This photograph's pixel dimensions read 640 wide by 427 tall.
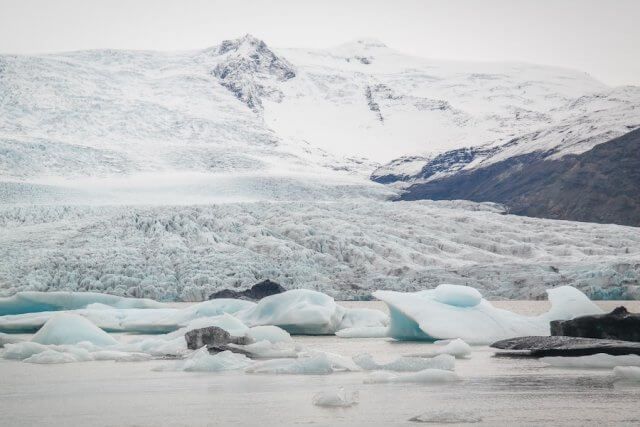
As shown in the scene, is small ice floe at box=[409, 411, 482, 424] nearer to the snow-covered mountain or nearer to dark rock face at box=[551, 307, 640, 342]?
dark rock face at box=[551, 307, 640, 342]

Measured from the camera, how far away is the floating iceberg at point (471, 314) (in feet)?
43.9

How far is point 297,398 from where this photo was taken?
717cm

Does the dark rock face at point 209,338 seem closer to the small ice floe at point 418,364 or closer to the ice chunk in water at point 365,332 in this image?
the small ice floe at point 418,364

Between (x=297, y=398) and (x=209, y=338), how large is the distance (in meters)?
5.43

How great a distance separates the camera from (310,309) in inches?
630

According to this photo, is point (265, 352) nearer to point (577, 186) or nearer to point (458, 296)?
point (458, 296)

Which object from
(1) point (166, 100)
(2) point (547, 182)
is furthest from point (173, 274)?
(1) point (166, 100)

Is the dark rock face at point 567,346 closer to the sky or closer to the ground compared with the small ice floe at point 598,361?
closer to the sky

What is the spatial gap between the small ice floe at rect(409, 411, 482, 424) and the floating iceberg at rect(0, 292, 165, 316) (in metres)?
17.8

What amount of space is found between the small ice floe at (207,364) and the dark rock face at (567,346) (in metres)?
3.75

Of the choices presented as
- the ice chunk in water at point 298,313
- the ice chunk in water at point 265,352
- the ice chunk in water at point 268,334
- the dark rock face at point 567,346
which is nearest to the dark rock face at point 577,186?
the ice chunk in water at point 298,313

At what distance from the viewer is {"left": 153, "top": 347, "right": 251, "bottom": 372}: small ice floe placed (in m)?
9.69

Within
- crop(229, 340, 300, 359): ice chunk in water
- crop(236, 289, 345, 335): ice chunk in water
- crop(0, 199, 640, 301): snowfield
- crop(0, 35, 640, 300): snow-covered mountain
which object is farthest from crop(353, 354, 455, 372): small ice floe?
crop(0, 35, 640, 300): snow-covered mountain

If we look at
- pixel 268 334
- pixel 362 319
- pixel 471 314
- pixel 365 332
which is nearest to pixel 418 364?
pixel 471 314
